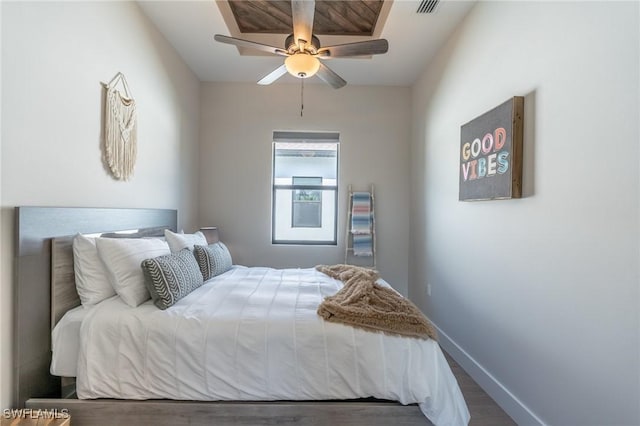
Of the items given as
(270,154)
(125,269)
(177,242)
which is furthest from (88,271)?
(270,154)

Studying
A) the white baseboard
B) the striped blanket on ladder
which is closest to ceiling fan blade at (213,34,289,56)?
the striped blanket on ladder

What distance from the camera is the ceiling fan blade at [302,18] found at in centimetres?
195

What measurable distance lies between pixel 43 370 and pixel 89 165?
45.8 inches

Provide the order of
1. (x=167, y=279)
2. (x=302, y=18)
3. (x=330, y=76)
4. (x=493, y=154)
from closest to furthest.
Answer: (x=167, y=279) → (x=302, y=18) → (x=493, y=154) → (x=330, y=76)

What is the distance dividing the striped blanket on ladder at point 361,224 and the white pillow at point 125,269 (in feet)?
8.26

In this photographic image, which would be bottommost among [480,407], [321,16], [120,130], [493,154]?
[480,407]

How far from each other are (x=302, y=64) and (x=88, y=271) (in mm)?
1862

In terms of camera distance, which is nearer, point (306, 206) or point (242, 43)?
point (242, 43)

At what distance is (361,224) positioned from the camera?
3.95 metres

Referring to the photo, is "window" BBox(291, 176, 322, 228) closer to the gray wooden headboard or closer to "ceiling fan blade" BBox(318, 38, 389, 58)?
"ceiling fan blade" BBox(318, 38, 389, 58)

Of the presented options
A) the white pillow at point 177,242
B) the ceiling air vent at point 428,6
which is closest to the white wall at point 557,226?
the ceiling air vent at point 428,6

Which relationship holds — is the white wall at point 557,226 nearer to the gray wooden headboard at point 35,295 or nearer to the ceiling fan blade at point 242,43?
the ceiling fan blade at point 242,43

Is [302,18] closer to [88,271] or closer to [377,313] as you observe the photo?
[377,313]

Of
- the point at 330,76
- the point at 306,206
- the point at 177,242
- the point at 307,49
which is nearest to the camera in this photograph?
the point at 307,49
